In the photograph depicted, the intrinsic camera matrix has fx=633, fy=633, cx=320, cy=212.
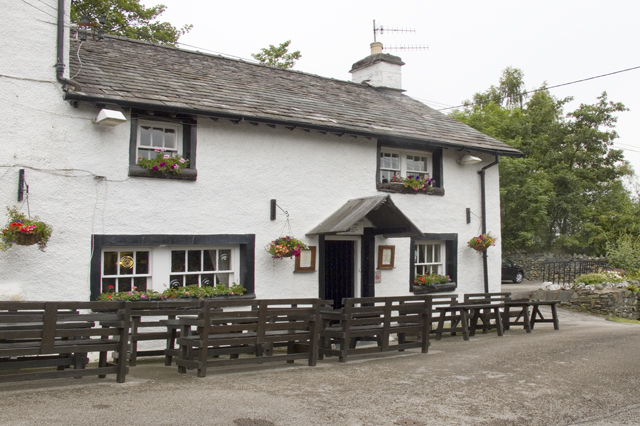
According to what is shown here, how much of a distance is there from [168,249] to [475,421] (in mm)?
6414

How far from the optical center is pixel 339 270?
13.4 m

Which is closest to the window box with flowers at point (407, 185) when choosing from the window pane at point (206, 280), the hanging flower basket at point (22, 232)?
the window pane at point (206, 280)

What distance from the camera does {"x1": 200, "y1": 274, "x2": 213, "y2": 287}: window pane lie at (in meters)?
11.3

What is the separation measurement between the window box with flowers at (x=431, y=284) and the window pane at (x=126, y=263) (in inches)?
253

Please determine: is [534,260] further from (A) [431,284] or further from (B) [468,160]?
(A) [431,284]

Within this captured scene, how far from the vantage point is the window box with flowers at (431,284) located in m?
14.2

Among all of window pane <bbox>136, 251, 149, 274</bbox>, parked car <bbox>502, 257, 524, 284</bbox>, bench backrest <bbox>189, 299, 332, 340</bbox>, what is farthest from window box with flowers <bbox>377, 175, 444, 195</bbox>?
parked car <bbox>502, 257, 524, 284</bbox>

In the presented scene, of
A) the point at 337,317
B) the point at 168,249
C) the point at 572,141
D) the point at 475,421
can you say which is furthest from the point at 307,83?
the point at 572,141

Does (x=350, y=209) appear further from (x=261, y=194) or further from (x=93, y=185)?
(x=93, y=185)

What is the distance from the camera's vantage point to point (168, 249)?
10.9 m

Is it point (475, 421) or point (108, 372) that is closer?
point (475, 421)

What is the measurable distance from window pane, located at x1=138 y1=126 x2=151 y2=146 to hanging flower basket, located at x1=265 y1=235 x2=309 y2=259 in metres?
2.85

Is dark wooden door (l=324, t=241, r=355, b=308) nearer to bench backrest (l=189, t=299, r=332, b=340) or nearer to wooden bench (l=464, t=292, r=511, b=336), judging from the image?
wooden bench (l=464, t=292, r=511, b=336)

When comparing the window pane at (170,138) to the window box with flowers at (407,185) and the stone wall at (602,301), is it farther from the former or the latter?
the stone wall at (602,301)
